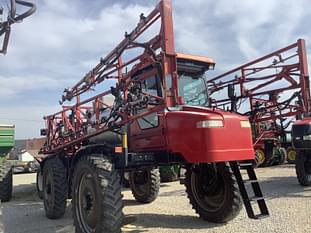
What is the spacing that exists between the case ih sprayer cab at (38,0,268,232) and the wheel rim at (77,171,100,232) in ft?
0.05

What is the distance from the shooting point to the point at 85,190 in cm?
623

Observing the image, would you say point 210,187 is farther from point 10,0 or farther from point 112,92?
point 10,0

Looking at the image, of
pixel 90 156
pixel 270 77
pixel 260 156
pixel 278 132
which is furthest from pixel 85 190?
pixel 260 156

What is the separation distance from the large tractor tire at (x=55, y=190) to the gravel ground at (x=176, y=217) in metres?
0.21

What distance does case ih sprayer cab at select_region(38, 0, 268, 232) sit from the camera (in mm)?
5551

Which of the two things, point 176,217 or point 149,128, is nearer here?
point 149,128

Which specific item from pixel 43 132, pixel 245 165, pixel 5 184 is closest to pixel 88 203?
pixel 245 165

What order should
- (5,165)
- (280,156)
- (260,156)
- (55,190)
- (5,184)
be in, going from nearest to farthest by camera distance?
(55,190)
(5,184)
(5,165)
(260,156)
(280,156)

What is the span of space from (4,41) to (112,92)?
108 inches

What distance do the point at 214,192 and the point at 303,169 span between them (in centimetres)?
492

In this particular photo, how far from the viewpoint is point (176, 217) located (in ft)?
24.9

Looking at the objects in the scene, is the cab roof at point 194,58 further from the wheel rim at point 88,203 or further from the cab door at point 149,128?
the wheel rim at point 88,203

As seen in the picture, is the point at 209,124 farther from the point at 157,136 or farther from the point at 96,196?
the point at 96,196

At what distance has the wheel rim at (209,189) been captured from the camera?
707 cm
